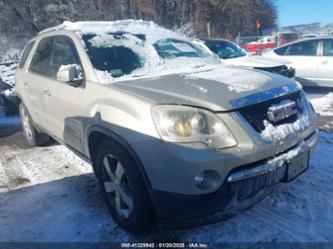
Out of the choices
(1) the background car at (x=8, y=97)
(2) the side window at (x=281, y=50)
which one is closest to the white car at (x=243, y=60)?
(2) the side window at (x=281, y=50)

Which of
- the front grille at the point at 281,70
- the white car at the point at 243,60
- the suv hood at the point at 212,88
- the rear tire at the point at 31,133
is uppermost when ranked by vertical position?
the suv hood at the point at 212,88

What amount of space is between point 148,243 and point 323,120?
14.8 feet

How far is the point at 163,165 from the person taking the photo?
2.58 meters

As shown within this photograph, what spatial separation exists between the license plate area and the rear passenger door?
21.8 feet

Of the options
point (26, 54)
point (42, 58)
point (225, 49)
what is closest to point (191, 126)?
point (42, 58)

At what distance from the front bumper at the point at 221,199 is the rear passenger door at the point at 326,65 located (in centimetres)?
707

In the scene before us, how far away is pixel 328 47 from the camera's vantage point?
30.1ft

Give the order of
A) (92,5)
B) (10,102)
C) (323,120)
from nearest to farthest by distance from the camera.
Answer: (323,120) < (10,102) < (92,5)

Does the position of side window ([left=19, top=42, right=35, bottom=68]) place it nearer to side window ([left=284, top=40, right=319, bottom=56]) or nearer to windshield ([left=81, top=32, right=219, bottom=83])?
windshield ([left=81, top=32, right=219, bottom=83])

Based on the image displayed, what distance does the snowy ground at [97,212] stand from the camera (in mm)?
3047

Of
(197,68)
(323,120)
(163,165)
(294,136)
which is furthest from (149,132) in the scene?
(323,120)

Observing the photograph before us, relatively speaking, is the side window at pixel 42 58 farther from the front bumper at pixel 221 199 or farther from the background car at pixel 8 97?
the background car at pixel 8 97

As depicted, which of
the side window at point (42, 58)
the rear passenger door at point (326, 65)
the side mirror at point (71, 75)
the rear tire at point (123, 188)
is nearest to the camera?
the rear tire at point (123, 188)

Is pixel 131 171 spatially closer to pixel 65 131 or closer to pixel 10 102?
pixel 65 131
